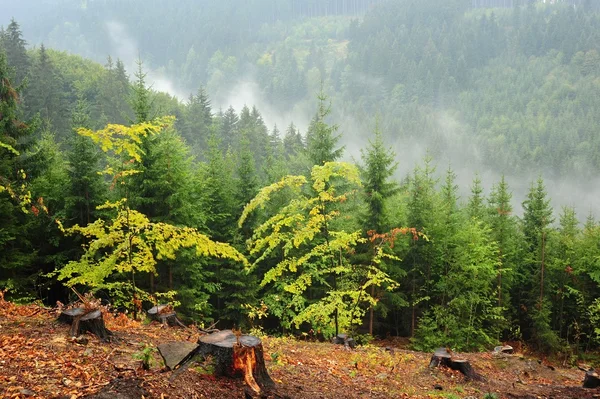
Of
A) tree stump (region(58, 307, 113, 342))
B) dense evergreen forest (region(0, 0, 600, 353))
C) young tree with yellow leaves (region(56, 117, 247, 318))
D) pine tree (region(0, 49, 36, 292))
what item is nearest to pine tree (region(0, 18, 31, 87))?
dense evergreen forest (region(0, 0, 600, 353))

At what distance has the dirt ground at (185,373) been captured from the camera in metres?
4.83

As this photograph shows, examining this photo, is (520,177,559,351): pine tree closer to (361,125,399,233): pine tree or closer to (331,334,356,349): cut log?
(361,125,399,233): pine tree

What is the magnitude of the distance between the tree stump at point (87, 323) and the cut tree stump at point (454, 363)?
7.75 m

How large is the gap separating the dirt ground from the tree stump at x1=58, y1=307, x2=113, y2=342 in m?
0.15

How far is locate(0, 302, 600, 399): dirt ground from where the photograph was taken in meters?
4.83

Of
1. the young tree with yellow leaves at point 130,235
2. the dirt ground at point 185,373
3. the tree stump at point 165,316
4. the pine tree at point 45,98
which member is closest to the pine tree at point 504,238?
the dirt ground at point 185,373

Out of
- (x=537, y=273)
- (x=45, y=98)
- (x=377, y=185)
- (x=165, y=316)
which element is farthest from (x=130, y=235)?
(x=45, y=98)

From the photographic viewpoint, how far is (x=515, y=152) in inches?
6122

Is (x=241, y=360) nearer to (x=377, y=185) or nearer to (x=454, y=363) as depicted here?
(x=454, y=363)

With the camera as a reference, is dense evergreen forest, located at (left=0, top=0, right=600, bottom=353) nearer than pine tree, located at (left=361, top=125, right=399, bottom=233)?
Yes

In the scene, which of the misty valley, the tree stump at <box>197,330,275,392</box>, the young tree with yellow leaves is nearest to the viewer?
the tree stump at <box>197,330,275,392</box>

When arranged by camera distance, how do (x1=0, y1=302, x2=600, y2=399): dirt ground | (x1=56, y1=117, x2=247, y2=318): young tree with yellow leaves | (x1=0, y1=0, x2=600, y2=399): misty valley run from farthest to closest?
1. (x1=56, y1=117, x2=247, y2=318): young tree with yellow leaves
2. (x1=0, y1=0, x2=600, y2=399): misty valley
3. (x1=0, y1=302, x2=600, y2=399): dirt ground

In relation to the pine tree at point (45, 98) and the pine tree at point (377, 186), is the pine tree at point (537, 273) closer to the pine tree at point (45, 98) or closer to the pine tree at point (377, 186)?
the pine tree at point (377, 186)

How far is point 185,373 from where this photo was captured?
5.42 m
